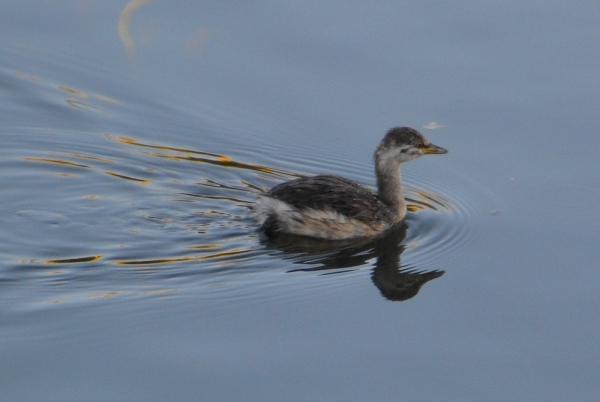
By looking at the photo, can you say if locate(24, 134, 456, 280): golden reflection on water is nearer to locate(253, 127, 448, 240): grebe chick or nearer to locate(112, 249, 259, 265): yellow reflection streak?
locate(112, 249, 259, 265): yellow reflection streak

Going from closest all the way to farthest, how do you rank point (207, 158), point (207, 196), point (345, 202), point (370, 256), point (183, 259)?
point (183, 259)
point (370, 256)
point (345, 202)
point (207, 196)
point (207, 158)

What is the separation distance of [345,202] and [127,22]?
141 inches

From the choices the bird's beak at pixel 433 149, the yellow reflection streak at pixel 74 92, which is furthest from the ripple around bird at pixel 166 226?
the yellow reflection streak at pixel 74 92

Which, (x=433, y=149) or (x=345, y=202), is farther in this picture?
(x=433, y=149)

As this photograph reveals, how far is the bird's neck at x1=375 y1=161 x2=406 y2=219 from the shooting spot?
980 cm

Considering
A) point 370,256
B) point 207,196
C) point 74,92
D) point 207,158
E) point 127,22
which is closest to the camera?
point 370,256

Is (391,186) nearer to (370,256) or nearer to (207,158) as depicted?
(370,256)

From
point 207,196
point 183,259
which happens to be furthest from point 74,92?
point 183,259

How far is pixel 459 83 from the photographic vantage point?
1069 centimetres

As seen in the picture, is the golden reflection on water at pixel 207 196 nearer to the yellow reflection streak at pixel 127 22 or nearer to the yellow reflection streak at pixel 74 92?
the yellow reflection streak at pixel 74 92

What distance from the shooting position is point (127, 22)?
11680 millimetres

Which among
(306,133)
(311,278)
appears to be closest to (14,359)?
(311,278)

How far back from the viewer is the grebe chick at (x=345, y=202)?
9305 millimetres

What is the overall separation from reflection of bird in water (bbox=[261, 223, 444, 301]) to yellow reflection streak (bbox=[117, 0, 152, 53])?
10.4ft
